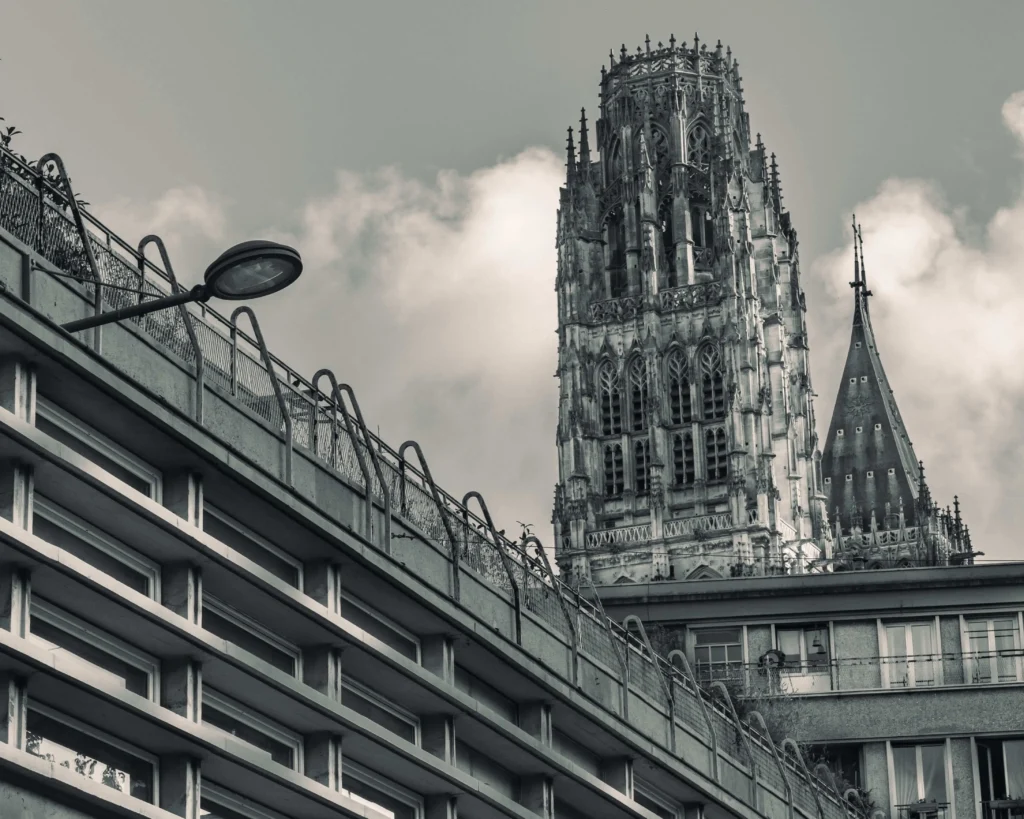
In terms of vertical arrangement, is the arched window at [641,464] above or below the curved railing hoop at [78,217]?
above

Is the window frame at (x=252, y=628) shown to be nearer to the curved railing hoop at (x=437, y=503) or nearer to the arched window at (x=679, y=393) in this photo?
the curved railing hoop at (x=437, y=503)

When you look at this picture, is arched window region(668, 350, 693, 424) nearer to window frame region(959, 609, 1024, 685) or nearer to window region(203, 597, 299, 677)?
window frame region(959, 609, 1024, 685)

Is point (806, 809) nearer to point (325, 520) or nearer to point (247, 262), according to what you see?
point (325, 520)

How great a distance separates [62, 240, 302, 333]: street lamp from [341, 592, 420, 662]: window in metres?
9.65

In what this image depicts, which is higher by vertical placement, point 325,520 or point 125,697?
point 325,520

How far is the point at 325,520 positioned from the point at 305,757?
2.72 meters

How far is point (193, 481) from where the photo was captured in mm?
26062

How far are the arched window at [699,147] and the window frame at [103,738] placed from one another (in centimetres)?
14154

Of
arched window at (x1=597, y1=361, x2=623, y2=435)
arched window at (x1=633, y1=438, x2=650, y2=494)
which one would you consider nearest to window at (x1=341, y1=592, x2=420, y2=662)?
arched window at (x1=633, y1=438, x2=650, y2=494)

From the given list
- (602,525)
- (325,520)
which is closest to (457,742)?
(325,520)

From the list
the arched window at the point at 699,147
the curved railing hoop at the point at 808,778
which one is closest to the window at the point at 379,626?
the curved railing hoop at the point at 808,778

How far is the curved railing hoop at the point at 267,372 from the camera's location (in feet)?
92.5

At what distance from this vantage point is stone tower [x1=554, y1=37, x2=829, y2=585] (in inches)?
6009

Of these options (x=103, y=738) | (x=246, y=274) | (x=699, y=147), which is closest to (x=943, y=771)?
(x=103, y=738)
